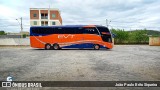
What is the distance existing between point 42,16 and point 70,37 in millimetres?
43014

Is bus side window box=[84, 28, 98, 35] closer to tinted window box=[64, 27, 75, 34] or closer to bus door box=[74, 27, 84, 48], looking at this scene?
bus door box=[74, 27, 84, 48]

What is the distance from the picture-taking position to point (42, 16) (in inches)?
2571

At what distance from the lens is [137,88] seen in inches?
228

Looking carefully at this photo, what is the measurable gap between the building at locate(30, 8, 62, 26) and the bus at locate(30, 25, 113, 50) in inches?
1585

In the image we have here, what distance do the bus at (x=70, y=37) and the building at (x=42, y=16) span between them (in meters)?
40.3

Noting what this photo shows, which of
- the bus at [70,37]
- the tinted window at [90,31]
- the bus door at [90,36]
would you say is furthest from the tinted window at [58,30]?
the tinted window at [90,31]

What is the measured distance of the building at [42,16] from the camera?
210 feet

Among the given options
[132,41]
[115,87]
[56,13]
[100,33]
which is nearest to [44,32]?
[100,33]

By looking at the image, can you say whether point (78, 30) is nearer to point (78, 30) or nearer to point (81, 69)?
point (78, 30)

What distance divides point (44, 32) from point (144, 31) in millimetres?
34446

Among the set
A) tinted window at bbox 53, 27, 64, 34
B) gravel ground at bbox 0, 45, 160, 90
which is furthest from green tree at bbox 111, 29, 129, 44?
gravel ground at bbox 0, 45, 160, 90

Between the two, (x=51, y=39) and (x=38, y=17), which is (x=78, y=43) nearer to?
(x=51, y=39)

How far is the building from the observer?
210 ft

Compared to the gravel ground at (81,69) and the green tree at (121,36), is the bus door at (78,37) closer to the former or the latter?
the gravel ground at (81,69)
